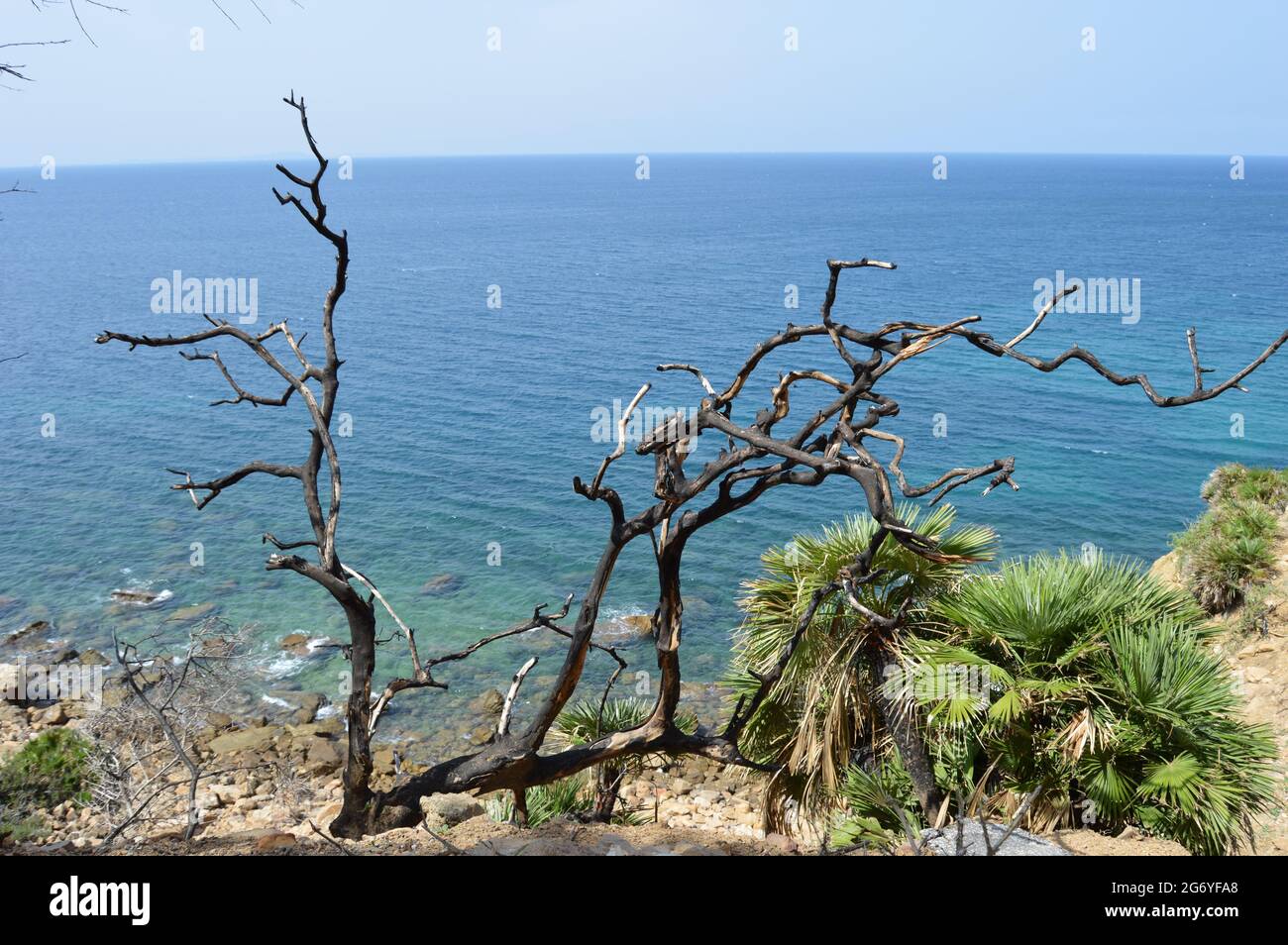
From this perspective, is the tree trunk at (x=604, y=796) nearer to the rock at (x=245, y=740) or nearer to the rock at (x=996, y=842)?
the rock at (x=996, y=842)

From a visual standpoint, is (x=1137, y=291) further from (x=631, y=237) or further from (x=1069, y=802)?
(x=1069, y=802)

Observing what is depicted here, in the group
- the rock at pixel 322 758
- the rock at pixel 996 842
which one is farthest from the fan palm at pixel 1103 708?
the rock at pixel 322 758

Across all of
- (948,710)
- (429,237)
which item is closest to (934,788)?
(948,710)

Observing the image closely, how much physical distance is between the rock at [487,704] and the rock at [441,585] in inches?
226

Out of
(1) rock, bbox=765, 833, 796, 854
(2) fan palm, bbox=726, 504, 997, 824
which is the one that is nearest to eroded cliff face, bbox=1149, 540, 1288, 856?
(2) fan palm, bbox=726, 504, 997, 824

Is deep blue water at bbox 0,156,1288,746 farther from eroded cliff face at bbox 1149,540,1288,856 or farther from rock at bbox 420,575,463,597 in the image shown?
eroded cliff face at bbox 1149,540,1288,856

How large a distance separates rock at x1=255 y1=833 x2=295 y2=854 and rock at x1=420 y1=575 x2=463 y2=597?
21764 mm

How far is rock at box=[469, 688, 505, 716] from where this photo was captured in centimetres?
2248

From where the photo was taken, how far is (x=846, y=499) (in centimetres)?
3438

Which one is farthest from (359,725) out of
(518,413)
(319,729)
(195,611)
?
(518,413)

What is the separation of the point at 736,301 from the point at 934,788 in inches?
2418

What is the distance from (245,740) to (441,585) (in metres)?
8.41

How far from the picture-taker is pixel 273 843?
6.39 metres

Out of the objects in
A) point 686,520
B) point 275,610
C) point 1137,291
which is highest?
point 1137,291
